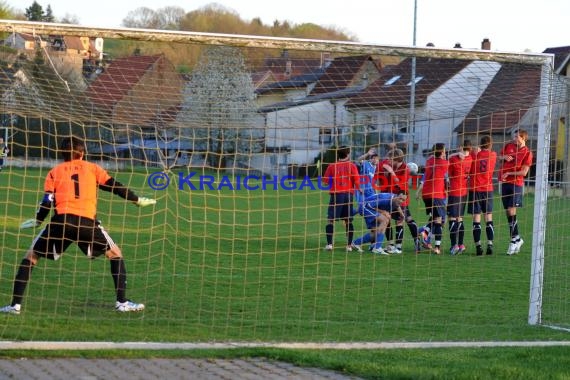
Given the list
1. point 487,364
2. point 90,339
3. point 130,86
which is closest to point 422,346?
point 487,364

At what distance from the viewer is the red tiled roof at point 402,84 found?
38.3 feet

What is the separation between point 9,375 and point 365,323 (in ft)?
13.1

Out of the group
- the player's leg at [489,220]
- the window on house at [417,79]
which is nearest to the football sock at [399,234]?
the player's leg at [489,220]

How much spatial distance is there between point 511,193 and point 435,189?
125cm

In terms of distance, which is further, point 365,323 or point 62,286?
point 62,286

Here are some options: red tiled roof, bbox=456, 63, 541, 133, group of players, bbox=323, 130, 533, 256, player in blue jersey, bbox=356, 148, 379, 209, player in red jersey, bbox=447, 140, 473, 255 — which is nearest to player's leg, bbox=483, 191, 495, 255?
group of players, bbox=323, 130, 533, 256

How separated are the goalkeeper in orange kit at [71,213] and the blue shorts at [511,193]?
831 cm

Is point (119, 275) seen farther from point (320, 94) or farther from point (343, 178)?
point (343, 178)

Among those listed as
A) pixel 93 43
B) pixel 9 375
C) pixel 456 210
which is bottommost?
pixel 9 375

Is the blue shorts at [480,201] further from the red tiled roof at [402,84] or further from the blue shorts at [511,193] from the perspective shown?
the red tiled roof at [402,84]

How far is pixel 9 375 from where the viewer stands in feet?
22.1

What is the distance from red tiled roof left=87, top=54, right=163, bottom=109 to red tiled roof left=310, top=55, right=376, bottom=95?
210 cm

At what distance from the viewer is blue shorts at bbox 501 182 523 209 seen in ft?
Result: 52.5

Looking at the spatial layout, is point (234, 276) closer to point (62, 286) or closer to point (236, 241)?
point (62, 286)
